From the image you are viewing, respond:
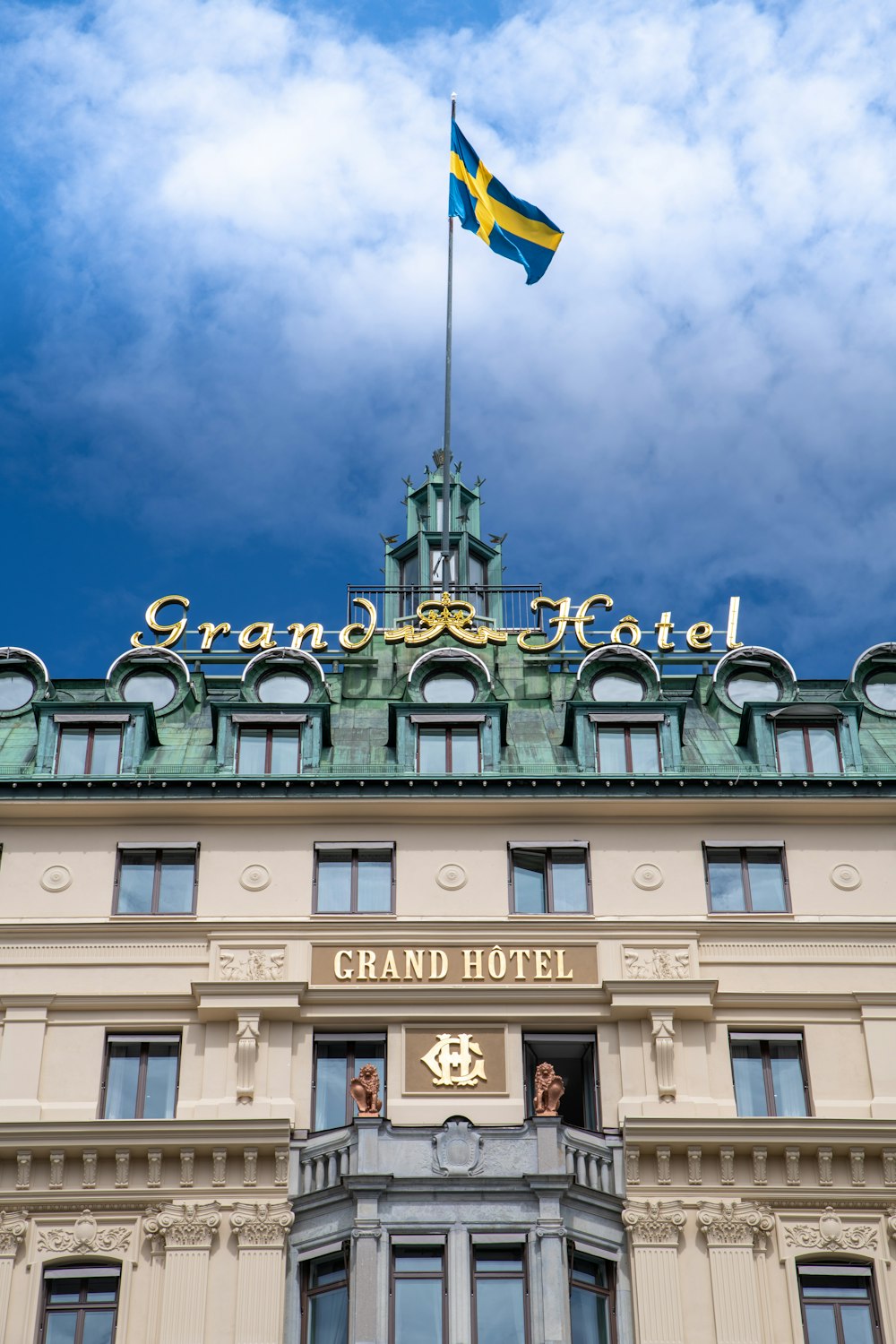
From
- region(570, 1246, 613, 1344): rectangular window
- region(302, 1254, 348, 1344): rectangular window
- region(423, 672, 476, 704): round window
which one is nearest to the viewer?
region(302, 1254, 348, 1344): rectangular window

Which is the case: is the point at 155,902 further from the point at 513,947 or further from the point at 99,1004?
the point at 513,947

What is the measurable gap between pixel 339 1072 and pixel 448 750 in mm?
8344

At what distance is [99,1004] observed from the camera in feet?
150

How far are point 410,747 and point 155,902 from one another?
6.85 m

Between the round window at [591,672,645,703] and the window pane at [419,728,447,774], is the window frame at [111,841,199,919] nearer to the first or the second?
the window pane at [419,728,447,774]

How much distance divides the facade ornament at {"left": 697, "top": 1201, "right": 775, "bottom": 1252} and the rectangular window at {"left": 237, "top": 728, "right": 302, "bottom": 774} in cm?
1370

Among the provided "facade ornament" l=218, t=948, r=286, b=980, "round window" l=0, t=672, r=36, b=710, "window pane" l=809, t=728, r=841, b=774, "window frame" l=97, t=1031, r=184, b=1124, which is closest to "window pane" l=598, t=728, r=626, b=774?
"window pane" l=809, t=728, r=841, b=774

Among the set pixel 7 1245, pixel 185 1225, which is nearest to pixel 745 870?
pixel 185 1225

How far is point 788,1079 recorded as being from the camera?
45469 mm

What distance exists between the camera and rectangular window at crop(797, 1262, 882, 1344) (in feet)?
138

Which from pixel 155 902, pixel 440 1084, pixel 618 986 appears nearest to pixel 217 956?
pixel 155 902

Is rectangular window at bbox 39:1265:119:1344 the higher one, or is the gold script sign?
the gold script sign

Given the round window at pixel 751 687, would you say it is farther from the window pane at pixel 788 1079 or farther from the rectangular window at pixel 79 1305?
the rectangular window at pixel 79 1305

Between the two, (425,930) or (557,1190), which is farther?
(425,930)
